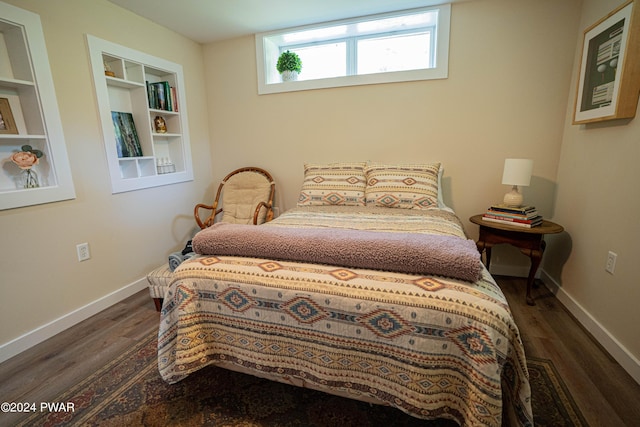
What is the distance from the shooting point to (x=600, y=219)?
179cm

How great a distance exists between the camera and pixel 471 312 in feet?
3.03

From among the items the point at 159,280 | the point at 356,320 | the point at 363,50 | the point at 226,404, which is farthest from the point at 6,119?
the point at 363,50

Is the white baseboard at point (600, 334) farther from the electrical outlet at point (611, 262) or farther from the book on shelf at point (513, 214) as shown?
the book on shelf at point (513, 214)

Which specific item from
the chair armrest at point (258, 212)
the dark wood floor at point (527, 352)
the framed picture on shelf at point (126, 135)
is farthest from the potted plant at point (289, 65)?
the dark wood floor at point (527, 352)

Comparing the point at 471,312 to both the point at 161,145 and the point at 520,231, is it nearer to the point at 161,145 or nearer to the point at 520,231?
the point at 520,231

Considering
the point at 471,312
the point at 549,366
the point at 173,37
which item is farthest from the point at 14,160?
the point at 549,366

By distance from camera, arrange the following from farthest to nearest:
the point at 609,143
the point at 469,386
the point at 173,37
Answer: the point at 173,37 < the point at 609,143 < the point at 469,386

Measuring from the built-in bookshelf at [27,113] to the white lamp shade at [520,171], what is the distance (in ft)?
10.2

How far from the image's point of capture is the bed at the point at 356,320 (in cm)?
94

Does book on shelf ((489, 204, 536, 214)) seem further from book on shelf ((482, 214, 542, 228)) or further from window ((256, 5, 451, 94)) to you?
window ((256, 5, 451, 94))

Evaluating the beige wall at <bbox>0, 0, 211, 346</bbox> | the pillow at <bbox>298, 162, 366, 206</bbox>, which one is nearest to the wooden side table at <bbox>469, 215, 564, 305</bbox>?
the pillow at <bbox>298, 162, 366, 206</bbox>

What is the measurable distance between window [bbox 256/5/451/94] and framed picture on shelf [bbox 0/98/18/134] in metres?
1.89

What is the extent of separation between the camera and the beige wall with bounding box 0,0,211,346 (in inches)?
67.8

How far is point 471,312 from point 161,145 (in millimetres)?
3016
